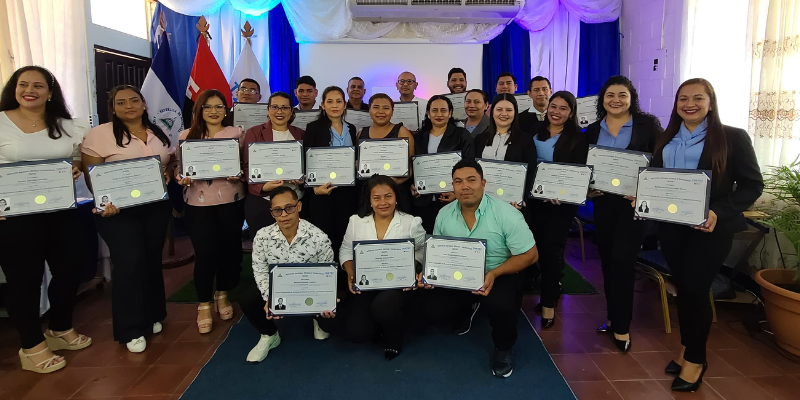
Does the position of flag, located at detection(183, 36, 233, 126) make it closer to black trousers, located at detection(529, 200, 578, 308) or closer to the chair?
black trousers, located at detection(529, 200, 578, 308)

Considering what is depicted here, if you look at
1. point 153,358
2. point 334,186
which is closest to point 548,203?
point 334,186

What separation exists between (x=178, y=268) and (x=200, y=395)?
2548 millimetres

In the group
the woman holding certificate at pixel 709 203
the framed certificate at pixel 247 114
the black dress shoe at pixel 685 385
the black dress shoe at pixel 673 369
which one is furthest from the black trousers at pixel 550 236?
the framed certificate at pixel 247 114

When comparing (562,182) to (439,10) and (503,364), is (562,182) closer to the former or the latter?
(503,364)

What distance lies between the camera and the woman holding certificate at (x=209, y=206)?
296cm

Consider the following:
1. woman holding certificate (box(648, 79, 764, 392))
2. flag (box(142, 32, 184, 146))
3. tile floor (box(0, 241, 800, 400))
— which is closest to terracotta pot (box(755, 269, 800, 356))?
tile floor (box(0, 241, 800, 400))

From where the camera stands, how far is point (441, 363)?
266cm

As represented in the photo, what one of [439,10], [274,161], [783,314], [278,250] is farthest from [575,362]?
[439,10]

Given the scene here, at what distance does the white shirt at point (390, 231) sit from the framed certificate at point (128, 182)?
1207mm

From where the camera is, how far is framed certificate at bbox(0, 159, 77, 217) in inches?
95.1

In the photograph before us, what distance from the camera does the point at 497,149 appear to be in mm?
3139

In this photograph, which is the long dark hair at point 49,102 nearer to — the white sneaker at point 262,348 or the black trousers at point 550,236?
the white sneaker at point 262,348

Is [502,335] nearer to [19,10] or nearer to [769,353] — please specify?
[769,353]

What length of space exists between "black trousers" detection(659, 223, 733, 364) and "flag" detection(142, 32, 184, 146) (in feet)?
15.5
